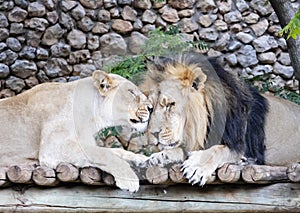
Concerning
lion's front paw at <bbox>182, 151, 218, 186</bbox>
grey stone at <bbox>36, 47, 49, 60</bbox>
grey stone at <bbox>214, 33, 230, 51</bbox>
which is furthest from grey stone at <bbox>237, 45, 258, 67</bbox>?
lion's front paw at <bbox>182, 151, 218, 186</bbox>

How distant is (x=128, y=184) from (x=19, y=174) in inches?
19.6

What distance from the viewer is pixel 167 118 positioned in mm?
3156

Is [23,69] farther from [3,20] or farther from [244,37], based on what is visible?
[244,37]

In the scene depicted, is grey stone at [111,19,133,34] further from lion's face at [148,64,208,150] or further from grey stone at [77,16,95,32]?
lion's face at [148,64,208,150]

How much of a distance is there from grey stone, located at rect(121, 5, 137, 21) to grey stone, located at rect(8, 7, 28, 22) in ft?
3.86

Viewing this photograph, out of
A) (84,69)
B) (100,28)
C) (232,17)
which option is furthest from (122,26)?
(232,17)

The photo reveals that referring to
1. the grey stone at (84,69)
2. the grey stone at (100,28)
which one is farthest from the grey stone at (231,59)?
the grey stone at (84,69)

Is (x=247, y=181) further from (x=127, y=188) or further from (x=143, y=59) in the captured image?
(x=143, y=59)

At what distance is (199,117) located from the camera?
330 cm

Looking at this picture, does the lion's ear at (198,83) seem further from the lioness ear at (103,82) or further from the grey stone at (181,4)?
the grey stone at (181,4)

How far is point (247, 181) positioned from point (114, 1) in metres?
5.25

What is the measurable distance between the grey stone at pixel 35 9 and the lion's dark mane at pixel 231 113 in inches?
179

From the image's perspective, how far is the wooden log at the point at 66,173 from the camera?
116 inches

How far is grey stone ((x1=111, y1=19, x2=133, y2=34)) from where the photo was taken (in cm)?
791
